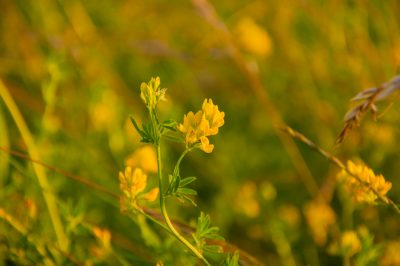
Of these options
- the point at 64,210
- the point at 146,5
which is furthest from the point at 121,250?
the point at 146,5

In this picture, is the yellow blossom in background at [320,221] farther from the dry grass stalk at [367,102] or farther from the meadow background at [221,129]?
the dry grass stalk at [367,102]

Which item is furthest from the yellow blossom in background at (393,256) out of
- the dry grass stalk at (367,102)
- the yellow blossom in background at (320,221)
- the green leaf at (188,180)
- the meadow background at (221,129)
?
the green leaf at (188,180)

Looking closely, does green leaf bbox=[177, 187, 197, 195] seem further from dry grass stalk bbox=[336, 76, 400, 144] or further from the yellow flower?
dry grass stalk bbox=[336, 76, 400, 144]

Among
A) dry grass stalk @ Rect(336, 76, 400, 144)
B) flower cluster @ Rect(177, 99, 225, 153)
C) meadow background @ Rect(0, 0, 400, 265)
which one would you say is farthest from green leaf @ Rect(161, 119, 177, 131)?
meadow background @ Rect(0, 0, 400, 265)

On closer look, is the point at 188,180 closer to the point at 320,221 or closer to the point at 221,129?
the point at 320,221

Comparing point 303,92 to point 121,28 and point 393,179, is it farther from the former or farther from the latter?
point 121,28

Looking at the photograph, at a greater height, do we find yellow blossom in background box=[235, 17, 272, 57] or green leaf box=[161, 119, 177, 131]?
yellow blossom in background box=[235, 17, 272, 57]
